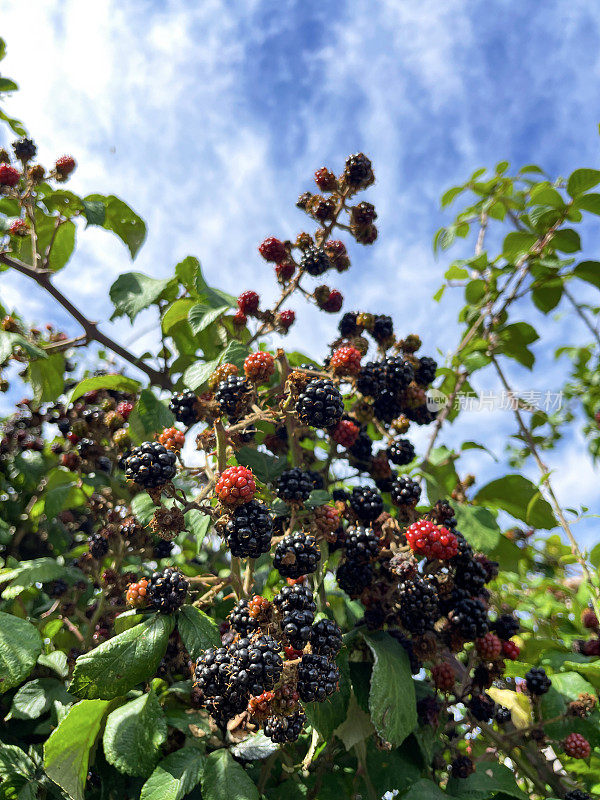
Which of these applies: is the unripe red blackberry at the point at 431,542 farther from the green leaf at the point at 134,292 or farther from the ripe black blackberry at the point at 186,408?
the green leaf at the point at 134,292

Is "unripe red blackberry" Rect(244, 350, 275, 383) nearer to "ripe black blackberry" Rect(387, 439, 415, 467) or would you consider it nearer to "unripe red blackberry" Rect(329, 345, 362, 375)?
"unripe red blackberry" Rect(329, 345, 362, 375)

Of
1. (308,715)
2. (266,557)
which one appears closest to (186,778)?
A: (308,715)

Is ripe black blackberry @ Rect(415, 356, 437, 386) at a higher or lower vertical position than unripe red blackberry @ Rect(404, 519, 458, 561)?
higher

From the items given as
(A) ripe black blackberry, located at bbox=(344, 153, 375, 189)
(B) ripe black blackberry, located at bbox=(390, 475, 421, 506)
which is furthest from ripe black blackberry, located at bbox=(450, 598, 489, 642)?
(A) ripe black blackberry, located at bbox=(344, 153, 375, 189)

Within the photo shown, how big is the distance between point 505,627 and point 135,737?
1.14m

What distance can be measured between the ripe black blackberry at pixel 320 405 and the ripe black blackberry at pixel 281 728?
713 millimetres

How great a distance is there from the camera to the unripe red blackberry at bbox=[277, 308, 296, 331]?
2.07m

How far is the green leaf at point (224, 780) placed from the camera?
1178mm

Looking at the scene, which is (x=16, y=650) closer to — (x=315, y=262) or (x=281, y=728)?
(x=281, y=728)

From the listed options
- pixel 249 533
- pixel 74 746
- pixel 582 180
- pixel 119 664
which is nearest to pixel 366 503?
pixel 249 533

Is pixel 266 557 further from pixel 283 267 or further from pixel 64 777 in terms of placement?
pixel 283 267

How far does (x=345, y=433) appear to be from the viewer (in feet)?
5.90

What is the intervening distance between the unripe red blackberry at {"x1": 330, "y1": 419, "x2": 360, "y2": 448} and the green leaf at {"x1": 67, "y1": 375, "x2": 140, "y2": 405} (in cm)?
85

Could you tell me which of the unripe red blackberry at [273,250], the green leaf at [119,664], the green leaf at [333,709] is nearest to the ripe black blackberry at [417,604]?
the green leaf at [333,709]
